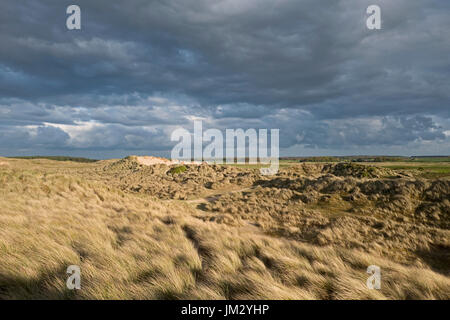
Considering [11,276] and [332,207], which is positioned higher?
[11,276]

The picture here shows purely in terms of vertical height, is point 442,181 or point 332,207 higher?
point 442,181

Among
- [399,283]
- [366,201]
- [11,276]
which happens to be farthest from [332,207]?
[11,276]

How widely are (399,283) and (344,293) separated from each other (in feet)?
4.22

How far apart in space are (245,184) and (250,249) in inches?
1105

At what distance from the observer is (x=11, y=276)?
4.57 metres

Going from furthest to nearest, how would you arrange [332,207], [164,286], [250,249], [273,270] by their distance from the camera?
1. [332,207]
2. [250,249]
3. [273,270]
4. [164,286]

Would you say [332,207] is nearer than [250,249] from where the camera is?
No

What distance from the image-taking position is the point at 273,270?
556cm

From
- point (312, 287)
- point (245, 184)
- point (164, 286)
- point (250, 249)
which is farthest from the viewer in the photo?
point (245, 184)

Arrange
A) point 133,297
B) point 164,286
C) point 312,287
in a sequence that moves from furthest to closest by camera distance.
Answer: point 312,287
point 164,286
point 133,297

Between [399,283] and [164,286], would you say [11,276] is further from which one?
[399,283]
